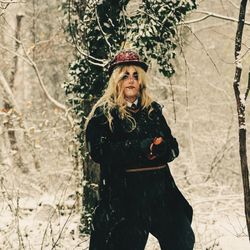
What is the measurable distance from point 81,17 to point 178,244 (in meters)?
4.37

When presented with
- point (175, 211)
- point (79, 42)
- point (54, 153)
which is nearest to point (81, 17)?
point (79, 42)

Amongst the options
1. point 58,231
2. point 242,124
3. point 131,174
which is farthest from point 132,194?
point 58,231

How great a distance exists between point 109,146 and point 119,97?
0.40 metres

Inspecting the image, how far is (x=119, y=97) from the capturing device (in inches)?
157

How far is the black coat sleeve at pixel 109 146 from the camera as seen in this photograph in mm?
3799

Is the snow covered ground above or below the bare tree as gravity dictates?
below

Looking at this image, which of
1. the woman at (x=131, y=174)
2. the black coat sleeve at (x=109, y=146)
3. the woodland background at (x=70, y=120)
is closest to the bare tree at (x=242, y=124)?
the woman at (x=131, y=174)

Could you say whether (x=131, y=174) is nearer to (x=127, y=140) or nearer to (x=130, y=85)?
(x=127, y=140)

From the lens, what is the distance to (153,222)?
4.01 metres

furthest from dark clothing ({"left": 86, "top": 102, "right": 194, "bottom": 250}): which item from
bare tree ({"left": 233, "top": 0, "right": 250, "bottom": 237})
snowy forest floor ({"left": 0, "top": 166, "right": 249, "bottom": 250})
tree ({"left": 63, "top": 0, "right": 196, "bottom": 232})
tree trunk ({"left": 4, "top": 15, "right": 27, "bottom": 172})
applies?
tree trunk ({"left": 4, "top": 15, "right": 27, "bottom": 172})

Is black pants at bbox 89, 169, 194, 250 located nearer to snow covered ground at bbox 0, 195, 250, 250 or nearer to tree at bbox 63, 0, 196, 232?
snow covered ground at bbox 0, 195, 250, 250

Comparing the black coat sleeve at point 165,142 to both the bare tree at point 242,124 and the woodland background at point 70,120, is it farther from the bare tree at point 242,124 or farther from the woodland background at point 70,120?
the woodland background at point 70,120

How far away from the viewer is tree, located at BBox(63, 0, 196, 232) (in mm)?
7074

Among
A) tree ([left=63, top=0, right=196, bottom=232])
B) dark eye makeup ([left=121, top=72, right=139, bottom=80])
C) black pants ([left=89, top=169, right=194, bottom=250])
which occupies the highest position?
tree ([left=63, top=0, right=196, bottom=232])
